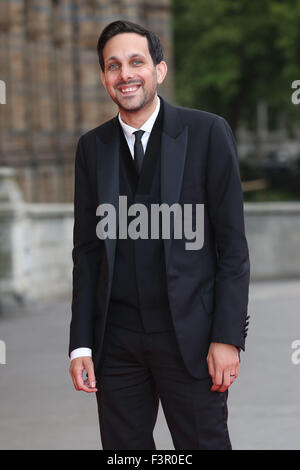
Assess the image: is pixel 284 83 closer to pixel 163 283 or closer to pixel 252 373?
pixel 252 373

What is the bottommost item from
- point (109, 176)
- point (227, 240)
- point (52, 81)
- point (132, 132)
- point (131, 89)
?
point (227, 240)

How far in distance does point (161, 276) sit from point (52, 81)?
24426 millimetres

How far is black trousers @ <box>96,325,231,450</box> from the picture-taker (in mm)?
3445

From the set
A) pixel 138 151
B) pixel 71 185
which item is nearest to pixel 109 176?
pixel 138 151

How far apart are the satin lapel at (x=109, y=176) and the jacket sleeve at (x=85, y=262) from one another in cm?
9

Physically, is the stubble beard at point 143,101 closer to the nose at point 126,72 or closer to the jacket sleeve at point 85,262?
the nose at point 126,72

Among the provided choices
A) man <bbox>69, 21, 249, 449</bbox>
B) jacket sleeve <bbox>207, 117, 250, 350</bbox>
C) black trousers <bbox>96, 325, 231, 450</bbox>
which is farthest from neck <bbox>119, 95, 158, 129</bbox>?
black trousers <bbox>96, 325, 231, 450</bbox>

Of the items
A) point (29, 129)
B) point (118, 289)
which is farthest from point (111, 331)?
point (29, 129)

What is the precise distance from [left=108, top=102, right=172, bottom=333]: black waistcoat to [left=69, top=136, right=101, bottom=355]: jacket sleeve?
0.34 ft

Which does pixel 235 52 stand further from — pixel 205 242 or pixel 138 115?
pixel 205 242

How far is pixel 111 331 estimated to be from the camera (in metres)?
3.51

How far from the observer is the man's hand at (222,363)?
3.39 metres

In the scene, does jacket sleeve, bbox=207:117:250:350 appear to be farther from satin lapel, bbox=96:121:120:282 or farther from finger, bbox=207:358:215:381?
satin lapel, bbox=96:121:120:282

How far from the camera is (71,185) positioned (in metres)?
27.5
